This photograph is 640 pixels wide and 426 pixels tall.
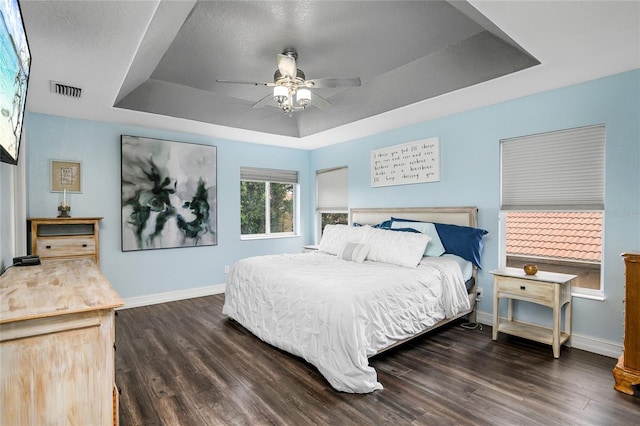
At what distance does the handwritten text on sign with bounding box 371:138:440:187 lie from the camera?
4039 millimetres

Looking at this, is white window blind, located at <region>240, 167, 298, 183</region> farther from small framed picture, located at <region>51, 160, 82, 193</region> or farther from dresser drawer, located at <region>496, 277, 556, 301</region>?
A: dresser drawer, located at <region>496, 277, 556, 301</region>

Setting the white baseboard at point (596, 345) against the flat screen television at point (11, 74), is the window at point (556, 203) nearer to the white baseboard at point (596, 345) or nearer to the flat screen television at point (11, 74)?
the white baseboard at point (596, 345)

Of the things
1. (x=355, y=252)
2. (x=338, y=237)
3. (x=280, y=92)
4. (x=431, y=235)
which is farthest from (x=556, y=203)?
(x=280, y=92)

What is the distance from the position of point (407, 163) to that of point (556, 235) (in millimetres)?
1847

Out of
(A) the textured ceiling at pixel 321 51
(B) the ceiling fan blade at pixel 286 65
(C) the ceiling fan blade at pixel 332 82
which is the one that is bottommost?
(C) the ceiling fan blade at pixel 332 82

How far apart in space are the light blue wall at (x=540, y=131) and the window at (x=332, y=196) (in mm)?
871

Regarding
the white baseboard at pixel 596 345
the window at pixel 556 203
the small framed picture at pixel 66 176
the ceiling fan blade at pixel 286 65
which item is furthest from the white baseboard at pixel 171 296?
the white baseboard at pixel 596 345

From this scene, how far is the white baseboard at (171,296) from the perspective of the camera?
420cm

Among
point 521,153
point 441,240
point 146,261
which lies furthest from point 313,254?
point 521,153

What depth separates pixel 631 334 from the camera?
223 cm

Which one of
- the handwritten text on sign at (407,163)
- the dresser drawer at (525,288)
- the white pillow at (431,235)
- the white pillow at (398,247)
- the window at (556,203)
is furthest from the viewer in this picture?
the handwritten text on sign at (407,163)

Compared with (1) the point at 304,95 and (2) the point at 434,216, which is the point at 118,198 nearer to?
(1) the point at 304,95

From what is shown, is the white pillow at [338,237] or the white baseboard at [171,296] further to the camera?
the white baseboard at [171,296]

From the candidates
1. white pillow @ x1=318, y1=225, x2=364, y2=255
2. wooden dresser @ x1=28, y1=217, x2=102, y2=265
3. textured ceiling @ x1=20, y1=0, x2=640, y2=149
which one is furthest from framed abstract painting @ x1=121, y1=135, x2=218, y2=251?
white pillow @ x1=318, y1=225, x2=364, y2=255
